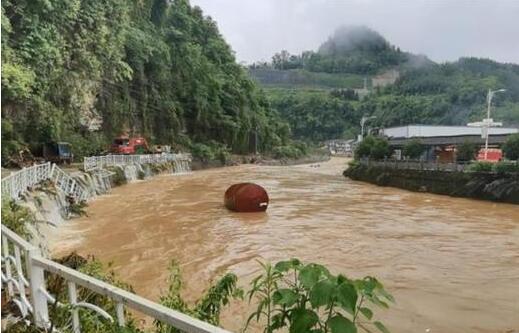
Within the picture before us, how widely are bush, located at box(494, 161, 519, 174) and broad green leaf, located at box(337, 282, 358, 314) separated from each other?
112 feet

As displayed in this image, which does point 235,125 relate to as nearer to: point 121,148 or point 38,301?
point 121,148

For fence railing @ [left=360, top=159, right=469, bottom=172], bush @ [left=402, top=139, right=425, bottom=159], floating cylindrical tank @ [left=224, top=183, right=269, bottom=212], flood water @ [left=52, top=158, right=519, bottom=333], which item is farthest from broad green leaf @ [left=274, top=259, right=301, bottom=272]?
bush @ [left=402, top=139, right=425, bottom=159]

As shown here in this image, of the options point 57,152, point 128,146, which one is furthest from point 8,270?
point 128,146

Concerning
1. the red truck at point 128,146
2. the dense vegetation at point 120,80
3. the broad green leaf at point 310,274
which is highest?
the dense vegetation at point 120,80

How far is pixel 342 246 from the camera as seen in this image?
1631 cm

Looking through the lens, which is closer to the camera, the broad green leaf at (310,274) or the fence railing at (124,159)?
the broad green leaf at (310,274)

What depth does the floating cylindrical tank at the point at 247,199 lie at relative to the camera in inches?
901

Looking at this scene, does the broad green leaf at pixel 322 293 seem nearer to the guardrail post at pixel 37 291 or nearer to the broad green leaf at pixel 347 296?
the broad green leaf at pixel 347 296

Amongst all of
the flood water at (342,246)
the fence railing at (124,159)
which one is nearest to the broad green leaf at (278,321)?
the flood water at (342,246)

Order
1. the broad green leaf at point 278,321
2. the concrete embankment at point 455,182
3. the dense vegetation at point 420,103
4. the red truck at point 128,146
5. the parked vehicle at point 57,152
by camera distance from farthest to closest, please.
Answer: the dense vegetation at point 420,103 < the red truck at point 128,146 < the parked vehicle at point 57,152 < the concrete embankment at point 455,182 < the broad green leaf at point 278,321

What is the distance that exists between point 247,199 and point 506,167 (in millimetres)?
19659

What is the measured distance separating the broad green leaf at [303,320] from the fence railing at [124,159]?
29.6m

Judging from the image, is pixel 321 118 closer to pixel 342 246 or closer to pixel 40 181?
pixel 40 181

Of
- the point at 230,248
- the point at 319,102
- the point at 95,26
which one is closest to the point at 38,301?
the point at 230,248
